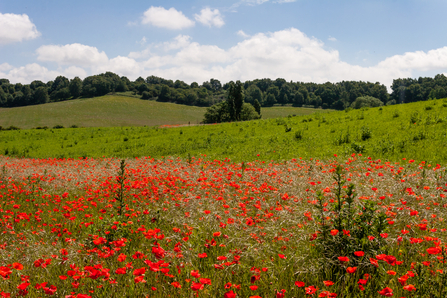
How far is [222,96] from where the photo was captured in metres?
147

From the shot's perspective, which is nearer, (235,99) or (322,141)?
(322,141)

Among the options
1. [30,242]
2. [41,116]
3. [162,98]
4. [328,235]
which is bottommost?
[30,242]

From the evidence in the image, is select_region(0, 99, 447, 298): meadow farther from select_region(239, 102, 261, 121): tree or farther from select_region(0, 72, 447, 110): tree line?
select_region(0, 72, 447, 110): tree line

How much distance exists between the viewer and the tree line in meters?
112

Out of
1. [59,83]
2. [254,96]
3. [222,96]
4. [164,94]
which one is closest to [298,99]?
[254,96]

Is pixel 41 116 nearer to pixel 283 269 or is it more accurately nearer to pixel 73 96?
pixel 73 96

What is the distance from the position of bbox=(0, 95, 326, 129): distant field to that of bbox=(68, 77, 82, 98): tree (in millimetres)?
29056

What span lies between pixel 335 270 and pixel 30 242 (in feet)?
14.8

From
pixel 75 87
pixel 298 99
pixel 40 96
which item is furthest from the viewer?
pixel 298 99

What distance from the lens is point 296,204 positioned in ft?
17.3

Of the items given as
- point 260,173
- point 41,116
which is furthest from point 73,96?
point 260,173

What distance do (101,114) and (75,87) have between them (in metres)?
51.4

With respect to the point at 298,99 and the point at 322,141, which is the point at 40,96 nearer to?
the point at 298,99

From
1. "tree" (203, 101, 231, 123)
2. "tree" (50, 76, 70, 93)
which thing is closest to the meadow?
"tree" (203, 101, 231, 123)
